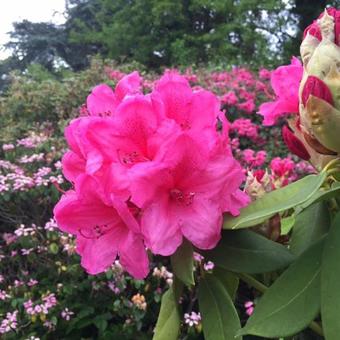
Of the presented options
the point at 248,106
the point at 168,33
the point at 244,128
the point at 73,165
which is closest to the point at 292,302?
the point at 73,165

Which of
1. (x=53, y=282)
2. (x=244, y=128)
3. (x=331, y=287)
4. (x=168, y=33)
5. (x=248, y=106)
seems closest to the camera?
(x=331, y=287)

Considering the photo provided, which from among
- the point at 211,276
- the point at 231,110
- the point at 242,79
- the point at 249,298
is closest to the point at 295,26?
the point at 242,79

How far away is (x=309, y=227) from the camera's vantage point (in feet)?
2.11

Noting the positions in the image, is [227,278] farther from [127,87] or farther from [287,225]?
[127,87]

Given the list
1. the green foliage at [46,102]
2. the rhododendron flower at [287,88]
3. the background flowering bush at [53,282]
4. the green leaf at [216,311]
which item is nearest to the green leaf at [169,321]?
the green leaf at [216,311]

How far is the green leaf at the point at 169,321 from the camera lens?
644mm

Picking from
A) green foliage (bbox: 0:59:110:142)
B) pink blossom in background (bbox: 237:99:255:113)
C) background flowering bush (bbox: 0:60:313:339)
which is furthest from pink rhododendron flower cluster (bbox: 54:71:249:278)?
green foliage (bbox: 0:59:110:142)

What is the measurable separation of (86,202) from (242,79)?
5334mm

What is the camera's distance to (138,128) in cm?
60

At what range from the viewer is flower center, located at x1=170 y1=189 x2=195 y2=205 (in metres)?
0.60

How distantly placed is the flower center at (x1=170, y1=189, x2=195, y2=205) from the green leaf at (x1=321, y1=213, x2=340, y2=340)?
0.48 ft

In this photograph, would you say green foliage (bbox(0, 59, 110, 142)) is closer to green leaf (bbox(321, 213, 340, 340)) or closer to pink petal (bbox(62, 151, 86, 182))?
pink petal (bbox(62, 151, 86, 182))

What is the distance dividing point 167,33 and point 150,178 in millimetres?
15750

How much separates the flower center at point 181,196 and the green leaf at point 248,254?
0.05m
